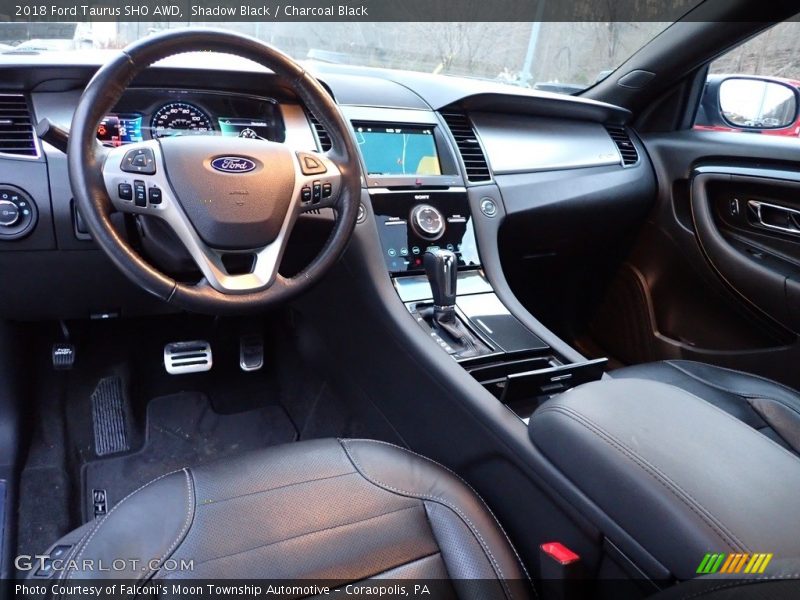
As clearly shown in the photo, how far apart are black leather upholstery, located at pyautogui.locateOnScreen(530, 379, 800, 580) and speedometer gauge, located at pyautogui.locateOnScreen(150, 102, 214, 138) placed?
1021mm

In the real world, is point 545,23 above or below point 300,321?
above

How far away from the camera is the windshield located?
4.90 ft

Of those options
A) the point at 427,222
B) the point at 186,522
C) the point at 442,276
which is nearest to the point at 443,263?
the point at 442,276

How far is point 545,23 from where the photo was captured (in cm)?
204

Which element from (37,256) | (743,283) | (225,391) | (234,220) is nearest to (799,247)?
(743,283)

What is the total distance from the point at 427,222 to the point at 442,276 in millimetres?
240

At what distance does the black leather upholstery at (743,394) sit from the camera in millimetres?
1400

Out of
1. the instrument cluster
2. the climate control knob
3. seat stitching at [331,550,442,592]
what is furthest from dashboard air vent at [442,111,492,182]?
seat stitching at [331,550,442,592]

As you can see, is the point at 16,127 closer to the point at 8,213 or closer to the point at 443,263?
the point at 8,213

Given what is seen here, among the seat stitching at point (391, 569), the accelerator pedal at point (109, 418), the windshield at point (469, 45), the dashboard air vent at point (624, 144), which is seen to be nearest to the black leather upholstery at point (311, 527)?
the seat stitching at point (391, 569)

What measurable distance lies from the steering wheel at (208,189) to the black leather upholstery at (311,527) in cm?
30

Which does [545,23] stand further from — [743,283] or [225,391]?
[225,391]

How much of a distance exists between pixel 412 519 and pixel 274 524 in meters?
0.21

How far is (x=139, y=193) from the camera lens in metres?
1.03
